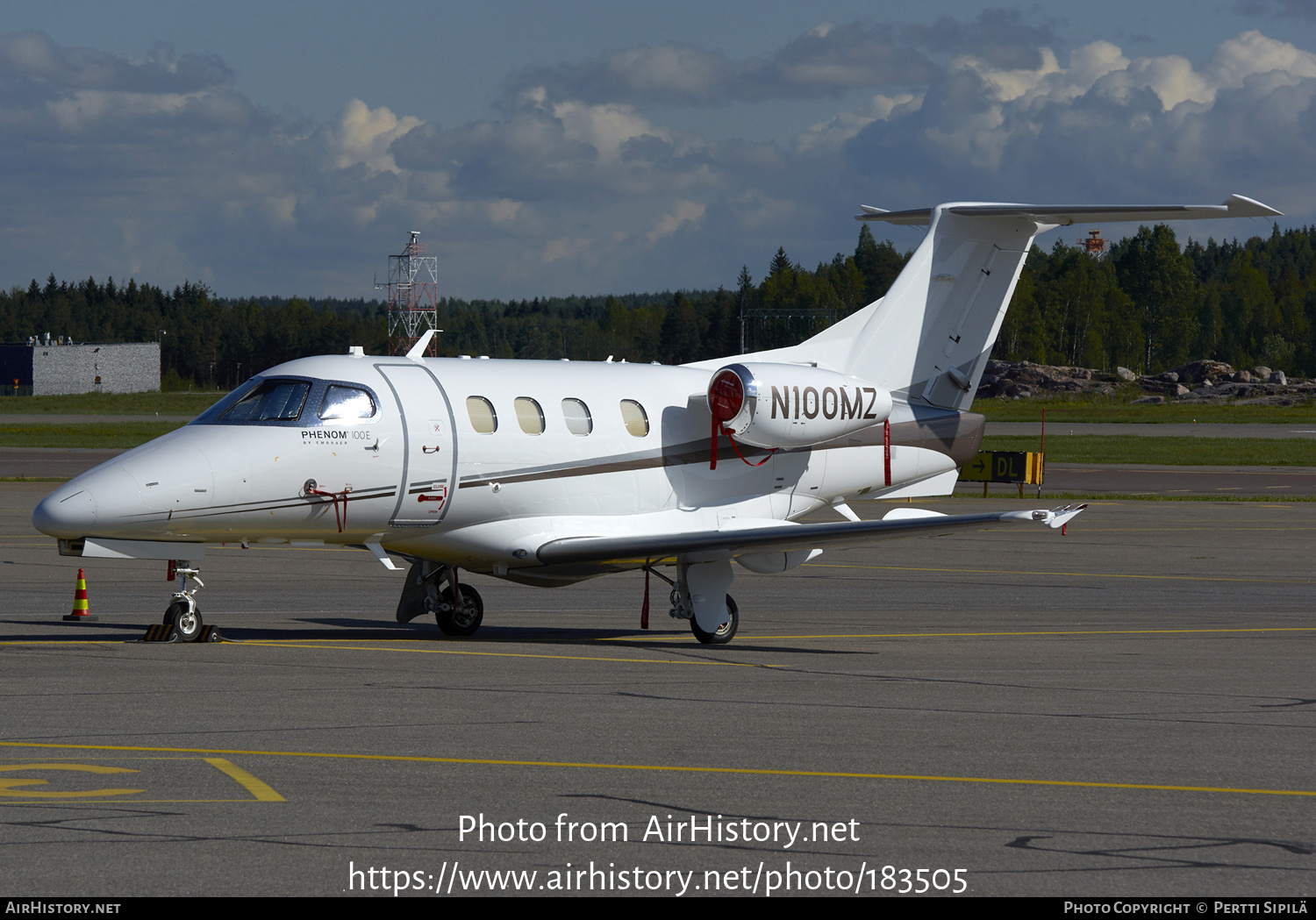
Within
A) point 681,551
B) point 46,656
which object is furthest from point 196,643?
point 681,551

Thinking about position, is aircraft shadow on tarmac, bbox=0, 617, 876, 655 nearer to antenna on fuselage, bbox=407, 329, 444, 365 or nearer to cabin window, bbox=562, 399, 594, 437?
cabin window, bbox=562, 399, 594, 437

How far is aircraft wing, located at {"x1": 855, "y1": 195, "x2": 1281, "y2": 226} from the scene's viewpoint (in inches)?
727

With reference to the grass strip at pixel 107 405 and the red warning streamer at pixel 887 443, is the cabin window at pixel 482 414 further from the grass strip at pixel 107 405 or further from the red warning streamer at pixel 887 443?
the grass strip at pixel 107 405

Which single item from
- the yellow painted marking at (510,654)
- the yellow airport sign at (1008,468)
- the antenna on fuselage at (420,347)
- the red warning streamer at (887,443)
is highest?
the antenna on fuselage at (420,347)

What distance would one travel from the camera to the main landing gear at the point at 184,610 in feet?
54.9

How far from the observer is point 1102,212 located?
776 inches

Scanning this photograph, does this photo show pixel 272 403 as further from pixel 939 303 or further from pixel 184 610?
pixel 939 303

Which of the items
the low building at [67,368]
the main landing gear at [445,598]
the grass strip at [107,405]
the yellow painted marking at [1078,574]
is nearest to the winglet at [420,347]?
the main landing gear at [445,598]

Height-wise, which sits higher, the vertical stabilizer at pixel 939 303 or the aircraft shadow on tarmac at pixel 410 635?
the vertical stabilizer at pixel 939 303

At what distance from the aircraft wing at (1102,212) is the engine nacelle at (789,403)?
123 inches

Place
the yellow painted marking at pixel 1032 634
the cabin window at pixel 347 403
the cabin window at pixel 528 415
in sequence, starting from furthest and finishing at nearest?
the yellow painted marking at pixel 1032 634
the cabin window at pixel 528 415
the cabin window at pixel 347 403

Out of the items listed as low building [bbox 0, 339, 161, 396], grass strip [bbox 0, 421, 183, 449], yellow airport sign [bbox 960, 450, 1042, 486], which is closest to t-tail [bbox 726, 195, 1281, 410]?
yellow airport sign [bbox 960, 450, 1042, 486]
